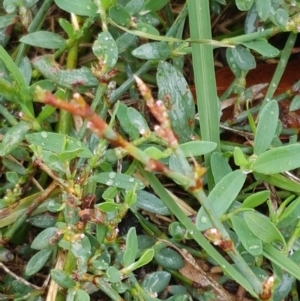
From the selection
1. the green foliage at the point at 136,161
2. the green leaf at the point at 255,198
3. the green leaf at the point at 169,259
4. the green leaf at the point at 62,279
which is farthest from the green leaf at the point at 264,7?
the green leaf at the point at 62,279

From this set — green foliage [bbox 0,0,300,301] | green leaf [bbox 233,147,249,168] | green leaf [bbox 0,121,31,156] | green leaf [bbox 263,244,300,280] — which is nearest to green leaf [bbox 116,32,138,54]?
green foliage [bbox 0,0,300,301]

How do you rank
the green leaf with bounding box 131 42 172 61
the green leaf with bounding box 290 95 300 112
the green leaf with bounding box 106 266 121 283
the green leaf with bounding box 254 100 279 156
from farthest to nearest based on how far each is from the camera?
the green leaf with bounding box 290 95 300 112
the green leaf with bounding box 131 42 172 61
the green leaf with bounding box 254 100 279 156
the green leaf with bounding box 106 266 121 283

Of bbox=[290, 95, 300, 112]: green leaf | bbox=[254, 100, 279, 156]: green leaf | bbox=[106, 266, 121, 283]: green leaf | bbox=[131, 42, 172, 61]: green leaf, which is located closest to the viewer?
bbox=[106, 266, 121, 283]: green leaf

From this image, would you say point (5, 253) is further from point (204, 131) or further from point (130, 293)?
point (204, 131)

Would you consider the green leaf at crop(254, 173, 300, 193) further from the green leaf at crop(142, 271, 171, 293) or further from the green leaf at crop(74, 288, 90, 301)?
the green leaf at crop(74, 288, 90, 301)

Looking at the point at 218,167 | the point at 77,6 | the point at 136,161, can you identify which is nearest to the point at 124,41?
the point at 77,6

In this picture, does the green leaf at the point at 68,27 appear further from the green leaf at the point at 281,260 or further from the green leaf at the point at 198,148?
the green leaf at the point at 281,260
